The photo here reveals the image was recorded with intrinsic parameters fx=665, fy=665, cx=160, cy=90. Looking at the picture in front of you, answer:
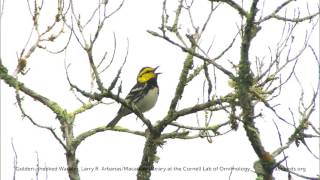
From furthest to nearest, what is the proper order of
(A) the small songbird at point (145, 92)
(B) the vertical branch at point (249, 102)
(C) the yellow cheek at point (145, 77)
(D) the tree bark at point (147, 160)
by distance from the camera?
(C) the yellow cheek at point (145, 77) → (A) the small songbird at point (145, 92) → (D) the tree bark at point (147, 160) → (B) the vertical branch at point (249, 102)

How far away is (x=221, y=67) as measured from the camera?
18.4ft

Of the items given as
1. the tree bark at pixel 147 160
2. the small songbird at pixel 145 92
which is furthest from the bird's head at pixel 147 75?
the tree bark at pixel 147 160

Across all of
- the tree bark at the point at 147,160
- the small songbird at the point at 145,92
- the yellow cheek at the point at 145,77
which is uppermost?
the yellow cheek at the point at 145,77

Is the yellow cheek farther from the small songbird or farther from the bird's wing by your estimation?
the bird's wing

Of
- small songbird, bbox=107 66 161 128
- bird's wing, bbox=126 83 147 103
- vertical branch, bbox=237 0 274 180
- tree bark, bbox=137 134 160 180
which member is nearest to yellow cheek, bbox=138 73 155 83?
small songbird, bbox=107 66 161 128

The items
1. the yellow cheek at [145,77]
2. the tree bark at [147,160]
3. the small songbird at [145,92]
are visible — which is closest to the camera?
the tree bark at [147,160]

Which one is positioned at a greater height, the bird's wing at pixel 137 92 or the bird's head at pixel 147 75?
the bird's head at pixel 147 75

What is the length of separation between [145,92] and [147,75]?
77 cm

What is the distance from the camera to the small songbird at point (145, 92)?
12.0 meters

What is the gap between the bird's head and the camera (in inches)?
508

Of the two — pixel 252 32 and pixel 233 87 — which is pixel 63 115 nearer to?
pixel 233 87

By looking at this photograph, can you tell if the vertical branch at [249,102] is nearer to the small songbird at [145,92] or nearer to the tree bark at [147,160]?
the tree bark at [147,160]

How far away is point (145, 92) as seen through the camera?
1230cm

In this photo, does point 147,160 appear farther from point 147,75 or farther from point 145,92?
point 147,75
